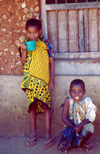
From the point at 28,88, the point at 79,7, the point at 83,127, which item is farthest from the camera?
the point at 79,7

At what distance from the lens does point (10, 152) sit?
3537 millimetres

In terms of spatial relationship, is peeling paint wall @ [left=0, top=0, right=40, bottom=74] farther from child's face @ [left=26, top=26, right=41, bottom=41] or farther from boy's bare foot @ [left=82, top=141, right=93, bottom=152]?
boy's bare foot @ [left=82, top=141, right=93, bottom=152]

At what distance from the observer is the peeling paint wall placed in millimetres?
3889

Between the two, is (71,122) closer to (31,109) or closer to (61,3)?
(31,109)

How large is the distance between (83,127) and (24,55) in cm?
119

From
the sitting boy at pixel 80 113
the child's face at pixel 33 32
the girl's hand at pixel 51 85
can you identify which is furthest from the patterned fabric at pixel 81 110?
the child's face at pixel 33 32

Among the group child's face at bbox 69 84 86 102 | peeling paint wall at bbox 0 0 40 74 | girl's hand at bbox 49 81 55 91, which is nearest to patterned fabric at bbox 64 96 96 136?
child's face at bbox 69 84 86 102

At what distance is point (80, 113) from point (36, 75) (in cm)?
75

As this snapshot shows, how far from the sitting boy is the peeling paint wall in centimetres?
99

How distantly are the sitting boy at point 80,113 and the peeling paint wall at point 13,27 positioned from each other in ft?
3.25

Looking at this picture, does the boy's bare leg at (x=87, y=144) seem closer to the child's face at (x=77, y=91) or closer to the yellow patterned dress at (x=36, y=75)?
the child's face at (x=77, y=91)

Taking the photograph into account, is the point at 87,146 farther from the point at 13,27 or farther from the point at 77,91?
the point at 13,27

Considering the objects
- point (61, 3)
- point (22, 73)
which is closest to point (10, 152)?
point (22, 73)

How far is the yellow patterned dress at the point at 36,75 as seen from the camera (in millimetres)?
3574
